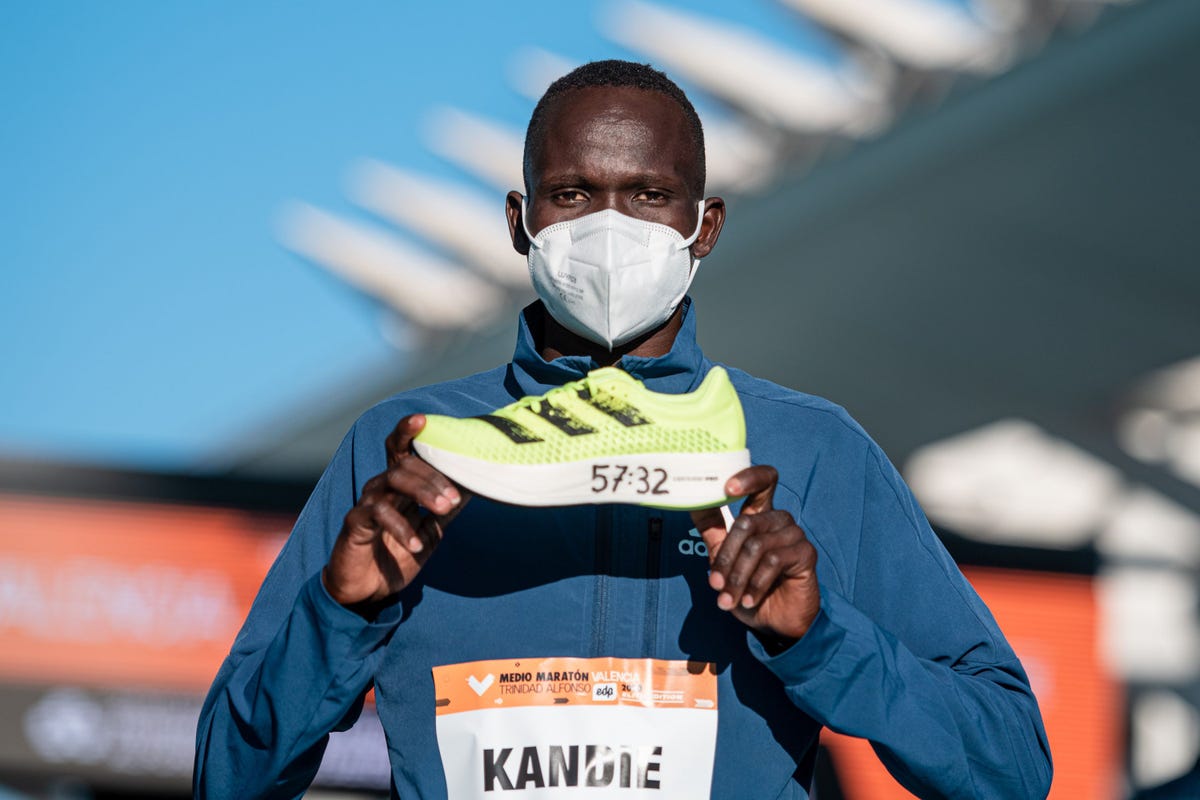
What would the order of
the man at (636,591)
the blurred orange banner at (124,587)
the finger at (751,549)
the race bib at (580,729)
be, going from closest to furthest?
the finger at (751,549), the man at (636,591), the race bib at (580,729), the blurred orange banner at (124,587)

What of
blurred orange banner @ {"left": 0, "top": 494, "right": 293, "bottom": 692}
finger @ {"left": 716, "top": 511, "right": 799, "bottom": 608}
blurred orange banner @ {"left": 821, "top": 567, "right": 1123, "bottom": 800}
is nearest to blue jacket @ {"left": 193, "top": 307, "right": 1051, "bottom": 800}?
finger @ {"left": 716, "top": 511, "right": 799, "bottom": 608}

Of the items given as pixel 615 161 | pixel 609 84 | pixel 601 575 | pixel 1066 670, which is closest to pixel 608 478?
pixel 601 575

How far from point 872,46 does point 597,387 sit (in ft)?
36.3

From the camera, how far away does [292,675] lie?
75.2 inches

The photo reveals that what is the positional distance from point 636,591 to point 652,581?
0.02 meters

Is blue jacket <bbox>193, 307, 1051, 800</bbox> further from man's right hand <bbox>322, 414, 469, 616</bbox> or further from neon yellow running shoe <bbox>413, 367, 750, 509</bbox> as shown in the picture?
neon yellow running shoe <bbox>413, 367, 750, 509</bbox>

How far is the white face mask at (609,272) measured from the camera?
2127 mm

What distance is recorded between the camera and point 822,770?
598 centimetres

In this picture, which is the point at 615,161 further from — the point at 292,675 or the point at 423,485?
the point at 292,675

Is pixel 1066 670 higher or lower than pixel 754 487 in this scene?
higher

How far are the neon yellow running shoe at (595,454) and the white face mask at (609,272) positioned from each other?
334 millimetres

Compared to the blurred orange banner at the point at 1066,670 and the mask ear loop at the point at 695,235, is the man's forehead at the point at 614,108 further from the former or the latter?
the blurred orange banner at the point at 1066,670

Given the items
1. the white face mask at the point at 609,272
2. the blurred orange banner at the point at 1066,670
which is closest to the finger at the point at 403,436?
the white face mask at the point at 609,272

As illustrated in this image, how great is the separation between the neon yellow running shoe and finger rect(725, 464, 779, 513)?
0.04 ft
